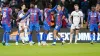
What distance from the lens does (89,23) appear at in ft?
76.5

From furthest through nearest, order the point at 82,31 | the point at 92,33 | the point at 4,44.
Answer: the point at 82,31 < the point at 92,33 < the point at 4,44

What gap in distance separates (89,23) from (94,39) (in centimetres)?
135

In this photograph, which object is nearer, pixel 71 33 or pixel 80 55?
pixel 80 55

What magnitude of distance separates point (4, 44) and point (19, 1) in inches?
296

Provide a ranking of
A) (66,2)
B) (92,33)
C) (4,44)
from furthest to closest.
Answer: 1. (66,2)
2. (92,33)
3. (4,44)

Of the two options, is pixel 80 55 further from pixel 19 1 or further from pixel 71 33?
pixel 19 1

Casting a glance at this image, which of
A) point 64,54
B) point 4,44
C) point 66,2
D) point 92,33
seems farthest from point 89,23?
point 64,54

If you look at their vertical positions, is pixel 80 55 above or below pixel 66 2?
below

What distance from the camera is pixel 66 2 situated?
26.8m

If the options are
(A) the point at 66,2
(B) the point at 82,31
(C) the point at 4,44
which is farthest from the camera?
(A) the point at 66,2

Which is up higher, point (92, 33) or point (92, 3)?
point (92, 3)

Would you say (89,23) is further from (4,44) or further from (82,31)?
(4,44)

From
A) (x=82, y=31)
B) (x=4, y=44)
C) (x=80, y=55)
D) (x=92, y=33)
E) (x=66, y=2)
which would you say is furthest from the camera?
(x=66, y=2)

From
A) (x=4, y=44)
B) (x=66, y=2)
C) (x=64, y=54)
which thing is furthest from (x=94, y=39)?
(x=64, y=54)
